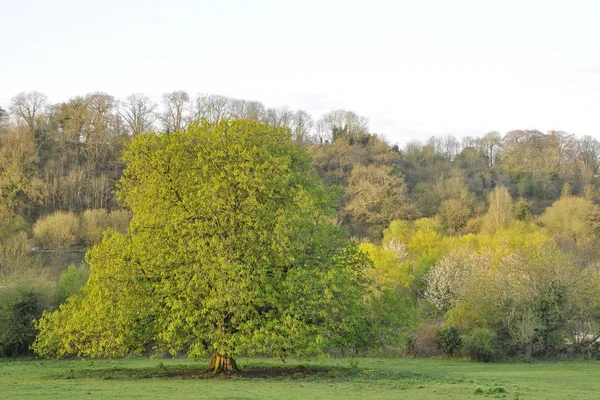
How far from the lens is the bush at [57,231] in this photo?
288ft

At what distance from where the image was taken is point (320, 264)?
31781 mm

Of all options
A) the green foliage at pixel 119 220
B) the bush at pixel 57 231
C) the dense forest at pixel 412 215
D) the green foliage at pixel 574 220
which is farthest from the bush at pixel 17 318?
the green foliage at pixel 574 220

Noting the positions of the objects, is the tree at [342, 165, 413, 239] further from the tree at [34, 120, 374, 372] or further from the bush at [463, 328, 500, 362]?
the tree at [34, 120, 374, 372]

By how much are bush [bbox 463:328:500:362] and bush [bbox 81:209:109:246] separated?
51722 mm

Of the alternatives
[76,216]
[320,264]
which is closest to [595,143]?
[76,216]

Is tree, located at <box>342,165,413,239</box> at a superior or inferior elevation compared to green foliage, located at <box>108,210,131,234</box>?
superior

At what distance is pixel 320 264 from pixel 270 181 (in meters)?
4.34

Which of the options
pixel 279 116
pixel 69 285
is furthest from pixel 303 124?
pixel 69 285

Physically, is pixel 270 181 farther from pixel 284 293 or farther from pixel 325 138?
pixel 325 138

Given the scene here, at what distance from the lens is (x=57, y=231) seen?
A: 3457 inches

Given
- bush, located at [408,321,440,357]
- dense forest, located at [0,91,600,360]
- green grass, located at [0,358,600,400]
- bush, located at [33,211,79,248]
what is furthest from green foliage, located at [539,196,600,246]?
bush, located at [33,211,79,248]

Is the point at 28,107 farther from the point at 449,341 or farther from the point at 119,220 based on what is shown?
the point at 449,341

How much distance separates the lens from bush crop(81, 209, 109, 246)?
87688 mm

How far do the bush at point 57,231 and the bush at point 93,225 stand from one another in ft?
4.12
